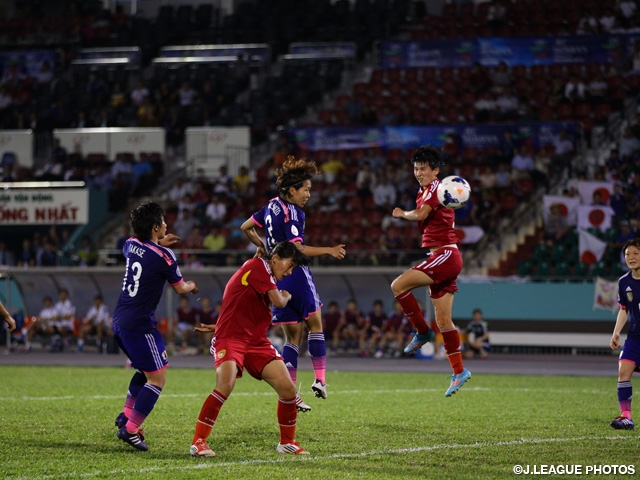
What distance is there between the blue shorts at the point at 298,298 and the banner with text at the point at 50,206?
1919 cm

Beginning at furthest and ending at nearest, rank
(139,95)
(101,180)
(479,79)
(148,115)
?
(139,95) < (148,115) < (101,180) < (479,79)

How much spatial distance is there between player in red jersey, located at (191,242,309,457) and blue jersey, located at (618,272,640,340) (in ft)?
14.7

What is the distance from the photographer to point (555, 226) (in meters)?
26.2

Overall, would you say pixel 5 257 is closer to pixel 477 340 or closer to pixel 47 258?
pixel 47 258

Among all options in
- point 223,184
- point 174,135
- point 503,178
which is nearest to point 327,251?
point 503,178

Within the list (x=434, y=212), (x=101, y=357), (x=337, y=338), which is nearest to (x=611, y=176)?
(x=337, y=338)

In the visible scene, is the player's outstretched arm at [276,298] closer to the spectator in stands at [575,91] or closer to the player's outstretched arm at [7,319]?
the player's outstretched arm at [7,319]

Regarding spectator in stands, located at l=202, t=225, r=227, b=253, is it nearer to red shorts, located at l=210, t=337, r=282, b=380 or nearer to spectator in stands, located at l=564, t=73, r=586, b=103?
spectator in stands, located at l=564, t=73, r=586, b=103

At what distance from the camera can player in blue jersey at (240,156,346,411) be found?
11320mm

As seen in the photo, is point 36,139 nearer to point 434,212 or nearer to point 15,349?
point 15,349

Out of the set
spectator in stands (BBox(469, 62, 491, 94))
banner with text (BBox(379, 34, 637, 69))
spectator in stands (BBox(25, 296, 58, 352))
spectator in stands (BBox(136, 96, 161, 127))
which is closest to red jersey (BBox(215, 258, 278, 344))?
spectator in stands (BBox(25, 296, 58, 352))

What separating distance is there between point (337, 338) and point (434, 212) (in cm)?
1441

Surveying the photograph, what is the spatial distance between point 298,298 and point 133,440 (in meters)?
3.14

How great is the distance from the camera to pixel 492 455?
9109 mm
